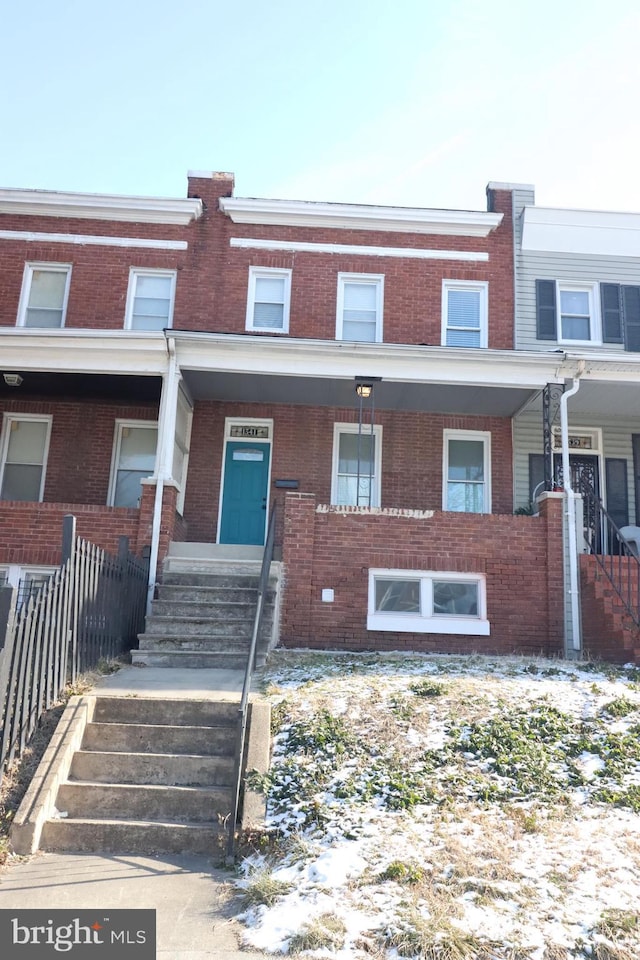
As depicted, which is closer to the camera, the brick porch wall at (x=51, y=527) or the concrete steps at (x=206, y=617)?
the concrete steps at (x=206, y=617)

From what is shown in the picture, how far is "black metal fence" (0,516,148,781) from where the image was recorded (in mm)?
5520

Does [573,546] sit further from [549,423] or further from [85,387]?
[85,387]

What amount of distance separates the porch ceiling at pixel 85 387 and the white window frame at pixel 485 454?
504cm

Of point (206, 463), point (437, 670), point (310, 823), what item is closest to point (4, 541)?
point (206, 463)

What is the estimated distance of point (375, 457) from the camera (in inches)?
534

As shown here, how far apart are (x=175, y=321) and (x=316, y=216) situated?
3.28 m

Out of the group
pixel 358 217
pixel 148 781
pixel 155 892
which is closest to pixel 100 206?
pixel 358 217

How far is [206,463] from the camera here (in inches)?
528

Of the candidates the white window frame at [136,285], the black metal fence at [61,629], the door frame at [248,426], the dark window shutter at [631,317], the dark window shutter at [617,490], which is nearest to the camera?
the black metal fence at [61,629]

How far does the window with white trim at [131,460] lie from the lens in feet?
44.3

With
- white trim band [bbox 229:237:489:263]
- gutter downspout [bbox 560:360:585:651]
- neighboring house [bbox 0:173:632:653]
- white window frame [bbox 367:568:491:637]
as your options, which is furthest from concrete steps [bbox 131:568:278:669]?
white trim band [bbox 229:237:489:263]

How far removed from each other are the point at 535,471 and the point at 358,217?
569 centimetres

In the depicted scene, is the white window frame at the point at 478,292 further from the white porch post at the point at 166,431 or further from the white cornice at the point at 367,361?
the white porch post at the point at 166,431

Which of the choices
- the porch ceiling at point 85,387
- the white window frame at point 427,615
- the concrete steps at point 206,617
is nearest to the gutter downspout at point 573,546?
the white window frame at point 427,615
